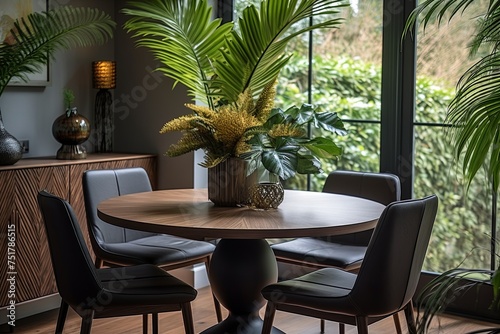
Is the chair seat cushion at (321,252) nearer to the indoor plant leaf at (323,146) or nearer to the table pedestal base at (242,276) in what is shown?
the table pedestal base at (242,276)

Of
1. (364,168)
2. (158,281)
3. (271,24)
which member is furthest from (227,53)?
(158,281)

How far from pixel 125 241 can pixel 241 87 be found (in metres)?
1.00

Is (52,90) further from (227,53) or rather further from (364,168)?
(364,168)

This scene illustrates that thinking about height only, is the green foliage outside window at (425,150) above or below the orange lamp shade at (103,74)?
below

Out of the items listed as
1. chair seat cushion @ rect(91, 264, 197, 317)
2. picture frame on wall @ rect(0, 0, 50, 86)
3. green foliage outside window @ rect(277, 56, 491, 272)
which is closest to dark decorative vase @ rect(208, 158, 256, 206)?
chair seat cushion @ rect(91, 264, 197, 317)

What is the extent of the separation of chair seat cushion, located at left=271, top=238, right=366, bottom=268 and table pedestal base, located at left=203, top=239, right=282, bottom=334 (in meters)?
0.29

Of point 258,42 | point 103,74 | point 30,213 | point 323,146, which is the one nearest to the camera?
point 323,146

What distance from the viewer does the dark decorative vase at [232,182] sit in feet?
10.7

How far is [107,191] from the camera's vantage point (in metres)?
3.85

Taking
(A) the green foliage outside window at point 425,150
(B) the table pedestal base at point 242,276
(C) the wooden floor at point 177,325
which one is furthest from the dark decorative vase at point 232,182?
(A) the green foliage outside window at point 425,150

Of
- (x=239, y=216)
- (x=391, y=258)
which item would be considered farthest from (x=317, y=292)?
(x=239, y=216)

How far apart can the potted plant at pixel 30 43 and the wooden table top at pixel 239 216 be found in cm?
93

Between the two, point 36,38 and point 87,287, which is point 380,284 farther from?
point 36,38

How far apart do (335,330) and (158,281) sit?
135 centimetres
